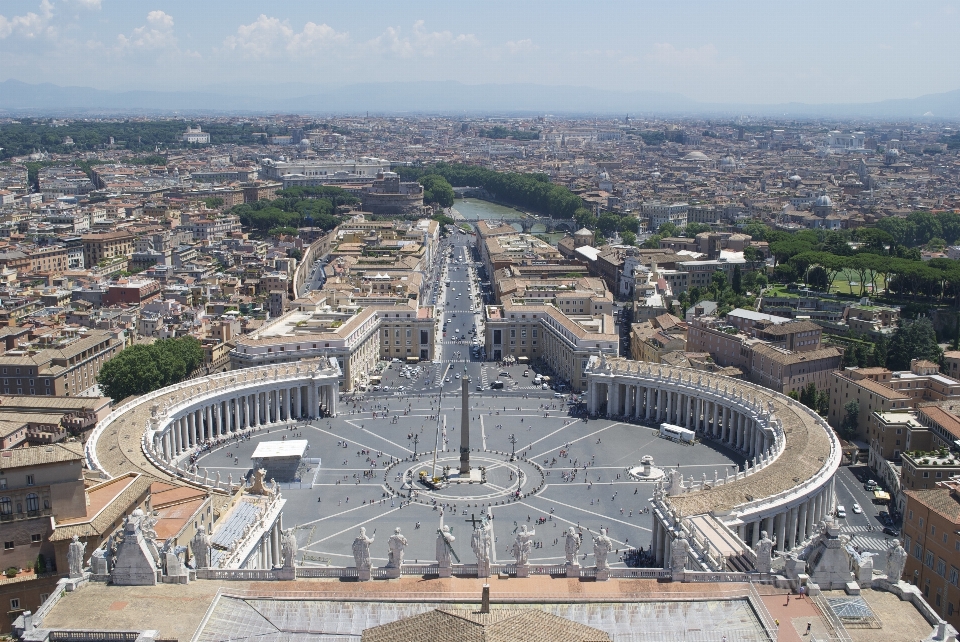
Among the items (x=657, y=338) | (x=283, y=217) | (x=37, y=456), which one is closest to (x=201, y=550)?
(x=37, y=456)

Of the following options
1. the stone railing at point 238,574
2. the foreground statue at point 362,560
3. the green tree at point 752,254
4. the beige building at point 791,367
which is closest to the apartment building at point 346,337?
the beige building at point 791,367

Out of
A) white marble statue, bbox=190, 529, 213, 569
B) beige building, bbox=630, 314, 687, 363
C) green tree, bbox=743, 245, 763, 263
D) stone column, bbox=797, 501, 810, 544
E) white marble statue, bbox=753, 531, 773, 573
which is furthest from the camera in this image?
green tree, bbox=743, 245, 763, 263

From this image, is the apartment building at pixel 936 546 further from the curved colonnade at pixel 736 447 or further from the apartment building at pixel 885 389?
the apartment building at pixel 885 389

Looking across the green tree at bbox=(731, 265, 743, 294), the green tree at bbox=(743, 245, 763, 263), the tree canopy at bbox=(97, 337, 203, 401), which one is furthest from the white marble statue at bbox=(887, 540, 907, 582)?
the green tree at bbox=(743, 245, 763, 263)

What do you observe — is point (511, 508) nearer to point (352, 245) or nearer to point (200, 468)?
point (200, 468)

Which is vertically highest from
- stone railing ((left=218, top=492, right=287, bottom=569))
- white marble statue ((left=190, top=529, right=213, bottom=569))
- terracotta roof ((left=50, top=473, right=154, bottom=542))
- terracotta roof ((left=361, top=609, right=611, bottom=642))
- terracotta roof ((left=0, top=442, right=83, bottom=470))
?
terracotta roof ((left=0, top=442, right=83, bottom=470))

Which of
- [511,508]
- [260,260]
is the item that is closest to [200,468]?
[511,508]

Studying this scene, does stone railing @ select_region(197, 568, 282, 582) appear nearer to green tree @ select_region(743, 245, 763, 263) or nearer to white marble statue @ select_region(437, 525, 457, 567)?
white marble statue @ select_region(437, 525, 457, 567)
